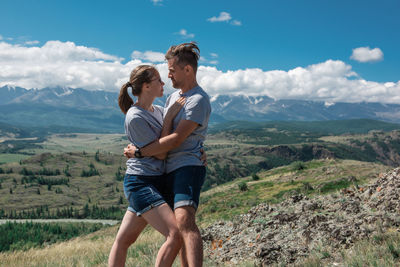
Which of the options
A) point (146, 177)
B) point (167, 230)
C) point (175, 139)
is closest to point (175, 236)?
point (167, 230)

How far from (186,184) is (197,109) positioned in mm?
1000

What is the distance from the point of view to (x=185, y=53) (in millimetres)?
4773

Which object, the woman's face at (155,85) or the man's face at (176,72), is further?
the woman's face at (155,85)

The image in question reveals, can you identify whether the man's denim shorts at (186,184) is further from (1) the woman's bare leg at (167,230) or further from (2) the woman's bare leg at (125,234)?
(2) the woman's bare leg at (125,234)

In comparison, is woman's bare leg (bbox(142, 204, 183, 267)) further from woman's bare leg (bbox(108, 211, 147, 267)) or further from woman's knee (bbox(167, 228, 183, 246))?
woman's bare leg (bbox(108, 211, 147, 267))

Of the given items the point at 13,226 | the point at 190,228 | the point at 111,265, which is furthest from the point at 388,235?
the point at 13,226

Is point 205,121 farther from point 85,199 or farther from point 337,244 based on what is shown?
point 85,199

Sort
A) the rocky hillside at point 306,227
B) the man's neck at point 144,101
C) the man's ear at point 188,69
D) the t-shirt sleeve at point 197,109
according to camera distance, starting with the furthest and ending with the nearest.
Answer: the rocky hillside at point 306,227 < the man's neck at point 144,101 < the man's ear at point 188,69 < the t-shirt sleeve at point 197,109

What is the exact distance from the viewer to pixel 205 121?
15.6ft

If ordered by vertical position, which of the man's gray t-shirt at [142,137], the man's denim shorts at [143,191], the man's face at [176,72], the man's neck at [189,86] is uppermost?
the man's face at [176,72]

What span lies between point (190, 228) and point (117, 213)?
15466 centimetres

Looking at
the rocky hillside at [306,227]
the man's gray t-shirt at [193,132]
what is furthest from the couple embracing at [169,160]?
the rocky hillside at [306,227]

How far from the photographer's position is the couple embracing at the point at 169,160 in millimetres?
4469

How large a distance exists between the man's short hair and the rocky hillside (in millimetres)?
3634
